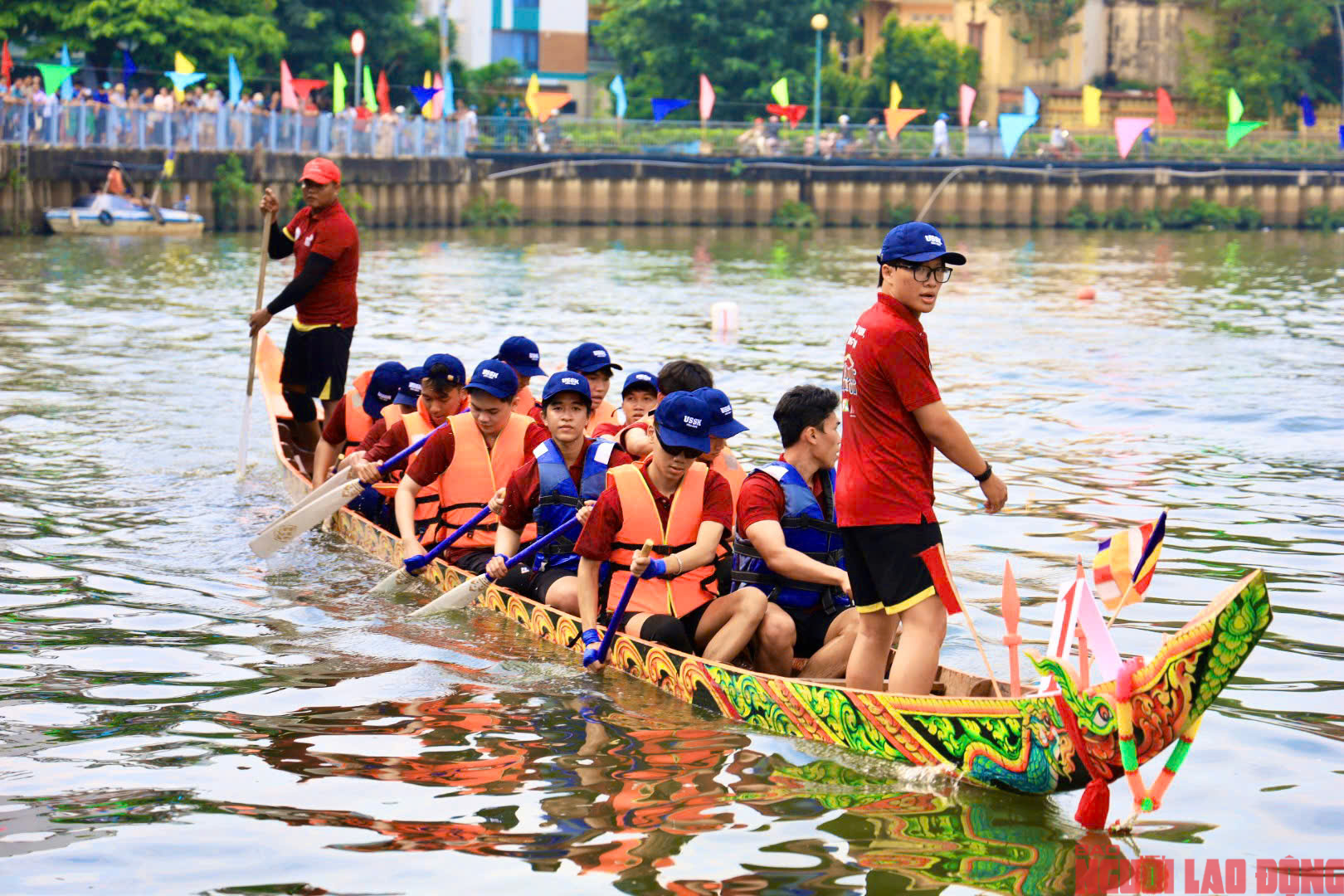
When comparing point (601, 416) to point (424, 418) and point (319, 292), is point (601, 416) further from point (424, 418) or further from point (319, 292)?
point (319, 292)

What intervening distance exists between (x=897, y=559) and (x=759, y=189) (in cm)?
4521

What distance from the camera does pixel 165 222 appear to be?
37719mm

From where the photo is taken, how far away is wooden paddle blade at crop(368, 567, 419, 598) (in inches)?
391

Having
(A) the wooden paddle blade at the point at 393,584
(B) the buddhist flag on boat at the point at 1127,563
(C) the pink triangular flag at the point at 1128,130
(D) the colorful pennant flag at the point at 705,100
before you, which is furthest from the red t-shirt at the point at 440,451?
(C) the pink triangular flag at the point at 1128,130

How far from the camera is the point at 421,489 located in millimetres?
9953

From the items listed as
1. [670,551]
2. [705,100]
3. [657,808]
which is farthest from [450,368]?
[705,100]

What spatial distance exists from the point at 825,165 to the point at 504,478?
42.8 metres

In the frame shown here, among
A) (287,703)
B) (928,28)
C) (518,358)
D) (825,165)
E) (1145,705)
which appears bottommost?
(287,703)

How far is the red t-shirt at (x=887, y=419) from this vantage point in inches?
247

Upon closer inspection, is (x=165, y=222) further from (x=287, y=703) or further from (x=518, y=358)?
(x=287, y=703)

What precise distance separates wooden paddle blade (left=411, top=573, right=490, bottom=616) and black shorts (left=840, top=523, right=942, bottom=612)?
9.26ft

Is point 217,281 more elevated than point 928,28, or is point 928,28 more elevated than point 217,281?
point 928,28

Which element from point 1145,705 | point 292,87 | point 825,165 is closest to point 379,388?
point 1145,705

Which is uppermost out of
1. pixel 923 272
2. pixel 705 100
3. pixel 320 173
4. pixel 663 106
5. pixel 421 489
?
pixel 705 100
